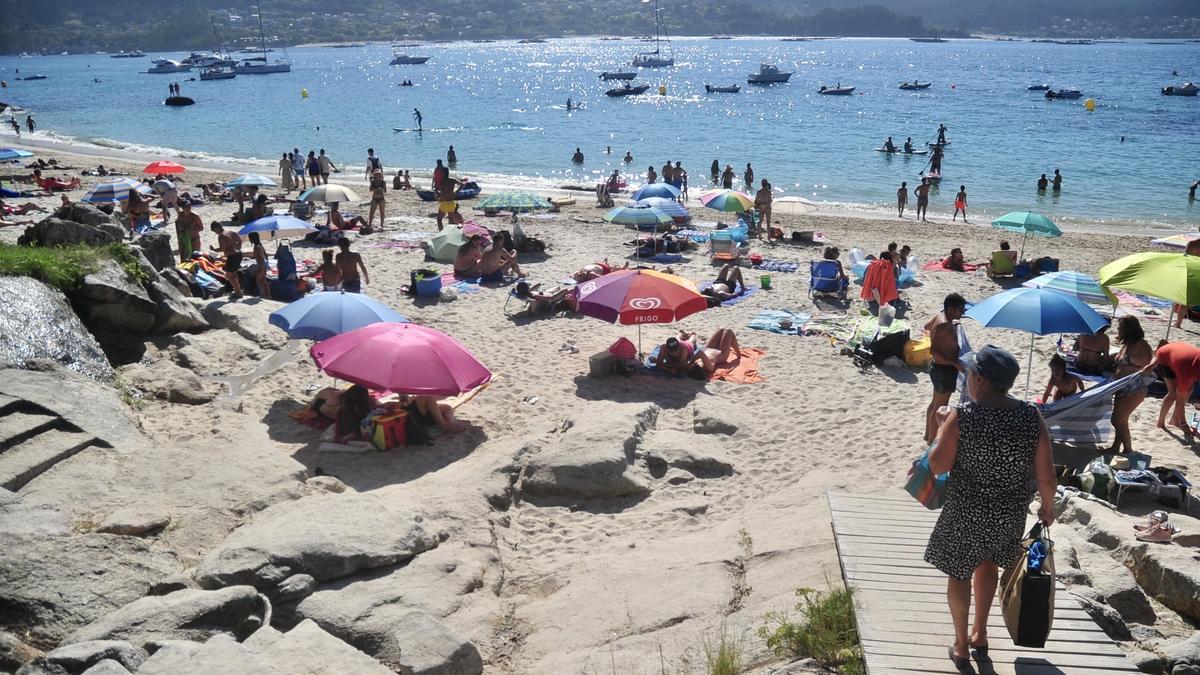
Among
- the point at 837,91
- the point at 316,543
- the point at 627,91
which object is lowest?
the point at 316,543

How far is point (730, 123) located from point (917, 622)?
53.8 meters

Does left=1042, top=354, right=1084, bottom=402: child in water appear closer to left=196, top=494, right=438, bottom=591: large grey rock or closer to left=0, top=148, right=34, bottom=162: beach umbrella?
left=196, top=494, right=438, bottom=591: large grey rock

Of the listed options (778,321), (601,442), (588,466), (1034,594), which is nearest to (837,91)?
(778,321)

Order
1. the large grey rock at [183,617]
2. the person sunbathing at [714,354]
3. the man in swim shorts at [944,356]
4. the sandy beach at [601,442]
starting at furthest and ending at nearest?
the person sunbathing at [714,354] < the man in swim shorts at [944,356] < the sandy beach at [601,442] < the large grey rock at [183,617]

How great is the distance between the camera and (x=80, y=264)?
10.3 m

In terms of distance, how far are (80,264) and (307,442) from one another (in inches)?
149

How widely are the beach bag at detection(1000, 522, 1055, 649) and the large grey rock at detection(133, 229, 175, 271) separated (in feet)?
40.8

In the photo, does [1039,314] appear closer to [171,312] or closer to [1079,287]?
[1079,287]

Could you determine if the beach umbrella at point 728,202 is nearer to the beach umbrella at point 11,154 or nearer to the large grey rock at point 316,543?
the large grey rock at point 316,543

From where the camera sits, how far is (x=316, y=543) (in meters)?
5.79

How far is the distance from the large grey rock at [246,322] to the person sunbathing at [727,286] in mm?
6882

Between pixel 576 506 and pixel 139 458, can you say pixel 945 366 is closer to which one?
pixel 576 506

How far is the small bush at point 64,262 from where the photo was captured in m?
9.72

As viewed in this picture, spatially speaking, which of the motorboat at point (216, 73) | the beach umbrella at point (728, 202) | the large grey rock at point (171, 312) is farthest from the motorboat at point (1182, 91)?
the motorboat at point (216, 73)
